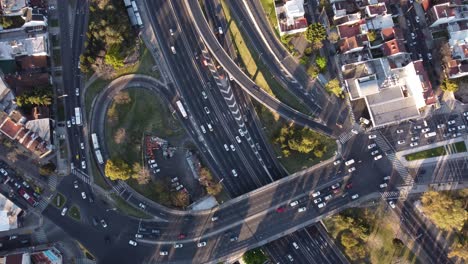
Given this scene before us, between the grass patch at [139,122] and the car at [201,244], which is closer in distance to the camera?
the car at [201,244]

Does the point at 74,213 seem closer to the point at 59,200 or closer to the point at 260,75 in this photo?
the point at 59,200

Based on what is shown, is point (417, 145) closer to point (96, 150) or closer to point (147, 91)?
point (147, 91)

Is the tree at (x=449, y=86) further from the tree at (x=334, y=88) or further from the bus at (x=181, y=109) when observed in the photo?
the bus at (x=181, y=109)

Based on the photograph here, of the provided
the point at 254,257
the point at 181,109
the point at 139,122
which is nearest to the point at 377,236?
the point at 254,257

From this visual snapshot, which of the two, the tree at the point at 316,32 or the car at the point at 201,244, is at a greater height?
the tree at the point at 316,32

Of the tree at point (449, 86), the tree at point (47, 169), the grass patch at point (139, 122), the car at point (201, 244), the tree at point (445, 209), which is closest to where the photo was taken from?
the tree at point (47, 169)

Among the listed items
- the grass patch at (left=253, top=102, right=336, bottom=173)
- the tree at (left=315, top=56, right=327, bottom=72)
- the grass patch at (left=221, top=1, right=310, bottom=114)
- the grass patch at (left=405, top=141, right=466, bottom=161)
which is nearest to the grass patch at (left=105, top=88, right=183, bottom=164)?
the grass patch at (left=253, top=102, right=336, bottom=173)

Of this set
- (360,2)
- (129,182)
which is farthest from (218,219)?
(360,2)

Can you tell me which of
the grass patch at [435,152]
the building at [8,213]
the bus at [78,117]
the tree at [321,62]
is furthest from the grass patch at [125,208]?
the grass patch at [435,152]
